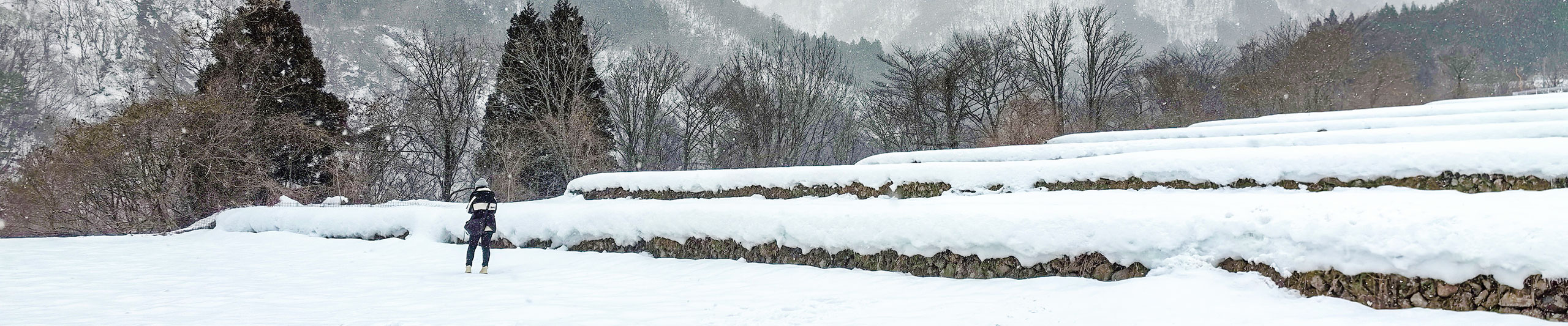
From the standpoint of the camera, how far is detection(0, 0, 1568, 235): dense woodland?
23.5m

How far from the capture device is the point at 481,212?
34.1 ft

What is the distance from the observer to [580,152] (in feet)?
100

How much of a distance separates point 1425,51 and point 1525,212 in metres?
74.9

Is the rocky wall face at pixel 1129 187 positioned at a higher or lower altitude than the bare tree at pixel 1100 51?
lower

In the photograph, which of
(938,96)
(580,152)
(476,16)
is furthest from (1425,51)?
(476,16)

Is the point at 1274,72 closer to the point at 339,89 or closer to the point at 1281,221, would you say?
the point at 1281,221

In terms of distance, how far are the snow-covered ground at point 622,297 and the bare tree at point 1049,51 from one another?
3256 centimetres

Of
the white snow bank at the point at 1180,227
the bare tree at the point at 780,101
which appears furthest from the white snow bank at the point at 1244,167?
the bare tree at the point at 780,101

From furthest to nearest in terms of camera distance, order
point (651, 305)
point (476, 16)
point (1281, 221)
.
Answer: point (476, 16) → point (651, 305) → point (1281, 221)

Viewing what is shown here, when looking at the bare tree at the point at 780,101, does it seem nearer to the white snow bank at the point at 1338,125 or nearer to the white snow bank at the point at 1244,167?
the white snow bank at the point at 1338,125

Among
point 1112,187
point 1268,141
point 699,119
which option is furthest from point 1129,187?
point 699,119

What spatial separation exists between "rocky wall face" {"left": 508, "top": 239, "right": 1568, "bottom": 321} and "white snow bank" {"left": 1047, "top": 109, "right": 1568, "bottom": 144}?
1258 cm

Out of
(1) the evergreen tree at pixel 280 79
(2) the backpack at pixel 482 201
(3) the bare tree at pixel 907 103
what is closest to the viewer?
(2) the backpack at pixel 482 201

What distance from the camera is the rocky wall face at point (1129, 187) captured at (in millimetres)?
9250
